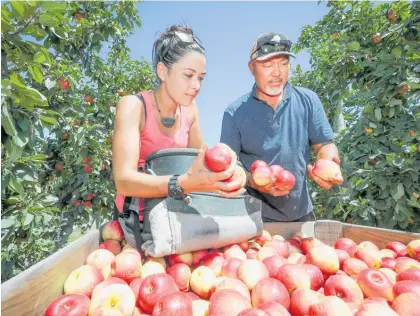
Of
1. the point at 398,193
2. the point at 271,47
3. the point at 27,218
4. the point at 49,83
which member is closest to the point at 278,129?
the point at 271,47

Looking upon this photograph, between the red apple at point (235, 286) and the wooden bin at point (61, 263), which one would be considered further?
the red apple at point (235, 286)

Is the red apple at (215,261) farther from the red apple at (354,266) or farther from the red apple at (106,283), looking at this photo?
the red apple at (354,266)

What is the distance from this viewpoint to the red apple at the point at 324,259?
1453 mm

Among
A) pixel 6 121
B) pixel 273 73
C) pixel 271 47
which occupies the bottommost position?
pixel 6 121

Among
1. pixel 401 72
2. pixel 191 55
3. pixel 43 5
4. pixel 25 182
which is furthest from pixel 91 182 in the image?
pixel 401 72

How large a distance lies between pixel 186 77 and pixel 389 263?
1.31 m

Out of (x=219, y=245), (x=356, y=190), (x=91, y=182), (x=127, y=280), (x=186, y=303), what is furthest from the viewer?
(x=91, y=182)

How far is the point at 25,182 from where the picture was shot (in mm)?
2410

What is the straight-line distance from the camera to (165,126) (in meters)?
1.74

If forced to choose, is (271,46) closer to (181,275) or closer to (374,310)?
(181,275)

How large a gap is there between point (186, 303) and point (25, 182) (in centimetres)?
186

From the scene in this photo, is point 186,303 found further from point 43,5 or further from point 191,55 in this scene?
point 43,5

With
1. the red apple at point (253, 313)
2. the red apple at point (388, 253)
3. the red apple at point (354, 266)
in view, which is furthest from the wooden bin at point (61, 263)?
the red apple at point (253, 313)

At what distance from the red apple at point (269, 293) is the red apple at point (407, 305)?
1.19 ft
